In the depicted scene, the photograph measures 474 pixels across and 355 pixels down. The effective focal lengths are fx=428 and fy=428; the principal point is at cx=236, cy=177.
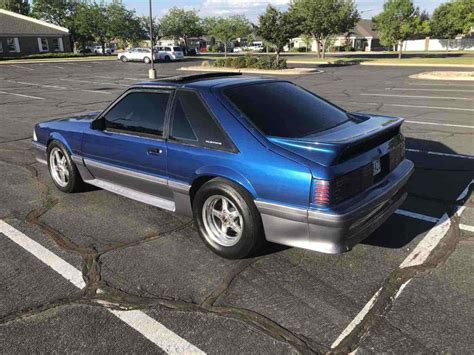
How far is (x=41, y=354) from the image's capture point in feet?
8.59

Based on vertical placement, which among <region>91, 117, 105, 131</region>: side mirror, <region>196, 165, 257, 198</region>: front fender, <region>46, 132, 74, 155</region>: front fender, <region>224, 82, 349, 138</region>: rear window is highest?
<region>224, 82, 349, 138</region>: rear window

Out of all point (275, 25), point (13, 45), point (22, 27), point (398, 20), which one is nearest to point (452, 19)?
point (398, 20)

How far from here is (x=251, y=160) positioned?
3.37 m

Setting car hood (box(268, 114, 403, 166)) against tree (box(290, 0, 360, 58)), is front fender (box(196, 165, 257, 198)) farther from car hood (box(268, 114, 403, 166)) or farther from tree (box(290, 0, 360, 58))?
tree (box(290, 0, 360, 58))

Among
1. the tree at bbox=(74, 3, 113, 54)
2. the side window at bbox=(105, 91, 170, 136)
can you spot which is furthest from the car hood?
the tree at bbox=(74, 3, 113, 54)

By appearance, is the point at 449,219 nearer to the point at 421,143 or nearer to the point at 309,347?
the point at 309,347

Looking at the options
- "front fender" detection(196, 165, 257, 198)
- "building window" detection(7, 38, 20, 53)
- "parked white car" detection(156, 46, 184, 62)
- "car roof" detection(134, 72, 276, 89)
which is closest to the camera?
"front fender" detection(196, 165, 257, 198)

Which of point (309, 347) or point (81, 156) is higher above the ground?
point (81, 156)

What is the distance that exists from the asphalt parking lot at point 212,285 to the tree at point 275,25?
1070 inches

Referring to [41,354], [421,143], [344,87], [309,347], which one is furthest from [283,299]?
[344,87]

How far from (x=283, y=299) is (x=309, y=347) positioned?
534 millimetres

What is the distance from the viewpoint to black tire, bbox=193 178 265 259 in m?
3.43

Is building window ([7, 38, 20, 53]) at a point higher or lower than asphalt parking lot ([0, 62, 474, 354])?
higher

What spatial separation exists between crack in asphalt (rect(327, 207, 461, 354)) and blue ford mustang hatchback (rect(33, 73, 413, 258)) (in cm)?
43
